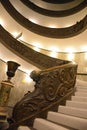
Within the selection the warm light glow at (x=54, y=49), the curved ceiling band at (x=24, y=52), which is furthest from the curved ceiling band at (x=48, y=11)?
the curved ceiling band at (x=24, y=52)

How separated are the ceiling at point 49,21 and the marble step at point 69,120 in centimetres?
685

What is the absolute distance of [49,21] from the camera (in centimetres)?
1270

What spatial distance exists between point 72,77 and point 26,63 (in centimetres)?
338

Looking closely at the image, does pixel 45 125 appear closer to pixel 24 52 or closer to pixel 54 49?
pixel 24 52

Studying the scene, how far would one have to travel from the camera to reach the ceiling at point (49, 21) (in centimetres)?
1058

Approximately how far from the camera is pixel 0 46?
275 inches

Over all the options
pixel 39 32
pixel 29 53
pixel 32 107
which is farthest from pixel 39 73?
pixel 39 32

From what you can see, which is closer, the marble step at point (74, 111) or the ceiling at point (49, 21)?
the marble step at point (74, 111)

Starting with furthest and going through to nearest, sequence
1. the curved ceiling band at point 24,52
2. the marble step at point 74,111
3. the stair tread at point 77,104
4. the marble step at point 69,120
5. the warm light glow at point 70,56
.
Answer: the warm light glow at point 70,56 → the curved ceiling band at point 24,52 → the stair tread at point 77,104 → the marble step at point 74,111 → the marble step at point 69,120

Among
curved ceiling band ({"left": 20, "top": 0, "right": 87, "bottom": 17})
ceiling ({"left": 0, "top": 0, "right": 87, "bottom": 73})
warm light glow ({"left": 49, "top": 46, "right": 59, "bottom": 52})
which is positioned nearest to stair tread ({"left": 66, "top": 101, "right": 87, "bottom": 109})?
ceiling ({"left": 0, "top": 0, "right": 87, "bottom": 73})

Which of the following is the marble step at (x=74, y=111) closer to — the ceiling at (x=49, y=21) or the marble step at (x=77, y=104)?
the marble step at (x=77, y=104)

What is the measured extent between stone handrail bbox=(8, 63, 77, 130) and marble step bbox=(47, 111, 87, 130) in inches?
9.6

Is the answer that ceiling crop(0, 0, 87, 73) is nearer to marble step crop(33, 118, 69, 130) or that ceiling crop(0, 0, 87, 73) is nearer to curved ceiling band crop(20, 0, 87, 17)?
curved ceiling band crop(20, 0, 87, 17)

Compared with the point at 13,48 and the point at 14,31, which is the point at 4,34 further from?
the point at 14,31
